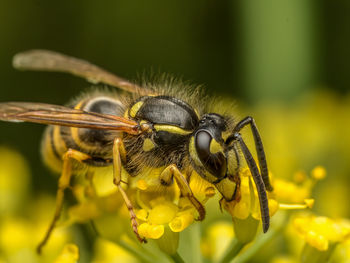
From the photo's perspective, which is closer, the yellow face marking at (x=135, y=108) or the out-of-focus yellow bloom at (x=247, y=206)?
the out-of-focus yellow bloom at (x=247, y=206)

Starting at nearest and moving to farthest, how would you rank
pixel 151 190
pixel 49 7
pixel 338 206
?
pixel 151 190, pixel 338 206, pixel 49 7

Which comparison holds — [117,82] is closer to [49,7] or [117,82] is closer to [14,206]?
[14,206]

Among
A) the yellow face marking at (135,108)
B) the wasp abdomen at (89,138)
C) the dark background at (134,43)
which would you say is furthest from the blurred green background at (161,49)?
the yellow face marking at (135,108)

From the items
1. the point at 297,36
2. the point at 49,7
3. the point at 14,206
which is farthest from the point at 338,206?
the point at 49,7

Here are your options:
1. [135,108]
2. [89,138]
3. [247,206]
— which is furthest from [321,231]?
[89,138]

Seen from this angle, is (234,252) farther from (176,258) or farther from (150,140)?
(150,140)

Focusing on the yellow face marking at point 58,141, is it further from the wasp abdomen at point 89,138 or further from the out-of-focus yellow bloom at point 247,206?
the out-of-focus yellow bloom at point 247,206
